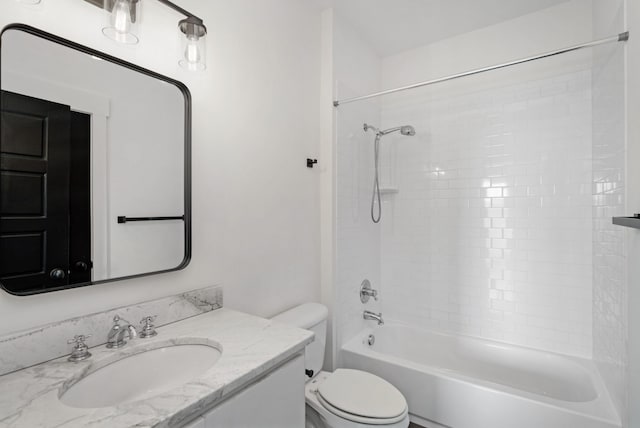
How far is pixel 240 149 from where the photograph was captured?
1563mm

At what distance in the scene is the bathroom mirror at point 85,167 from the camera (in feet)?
2.89

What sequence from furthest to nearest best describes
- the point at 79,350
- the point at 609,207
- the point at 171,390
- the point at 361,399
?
the point at 609,207, the point at 361,399, the point at 79,350, the point at 171,390

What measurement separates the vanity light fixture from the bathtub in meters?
1.85

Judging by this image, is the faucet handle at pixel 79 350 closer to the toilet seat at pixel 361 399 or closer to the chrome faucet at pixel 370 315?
the toilet seat at pixel 361 399

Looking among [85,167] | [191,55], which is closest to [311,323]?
[85,167]

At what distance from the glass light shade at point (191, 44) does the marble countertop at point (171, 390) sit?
1.00 m

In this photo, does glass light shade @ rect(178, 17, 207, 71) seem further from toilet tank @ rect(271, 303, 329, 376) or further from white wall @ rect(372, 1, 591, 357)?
white wall @ rect(372, 1, 591, 357)

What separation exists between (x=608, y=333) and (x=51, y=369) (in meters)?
2.37

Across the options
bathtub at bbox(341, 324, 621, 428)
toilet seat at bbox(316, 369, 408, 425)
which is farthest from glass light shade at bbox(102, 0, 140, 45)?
bathtub at bbox(341, 324, 621, 428)

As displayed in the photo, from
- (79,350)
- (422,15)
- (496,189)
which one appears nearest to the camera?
(79,350)

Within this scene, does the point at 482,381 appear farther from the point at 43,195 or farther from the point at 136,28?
the point at 136,28

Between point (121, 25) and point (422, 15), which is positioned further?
point (422, 15)

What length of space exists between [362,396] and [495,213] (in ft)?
5.17

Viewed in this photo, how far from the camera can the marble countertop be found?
658mm
